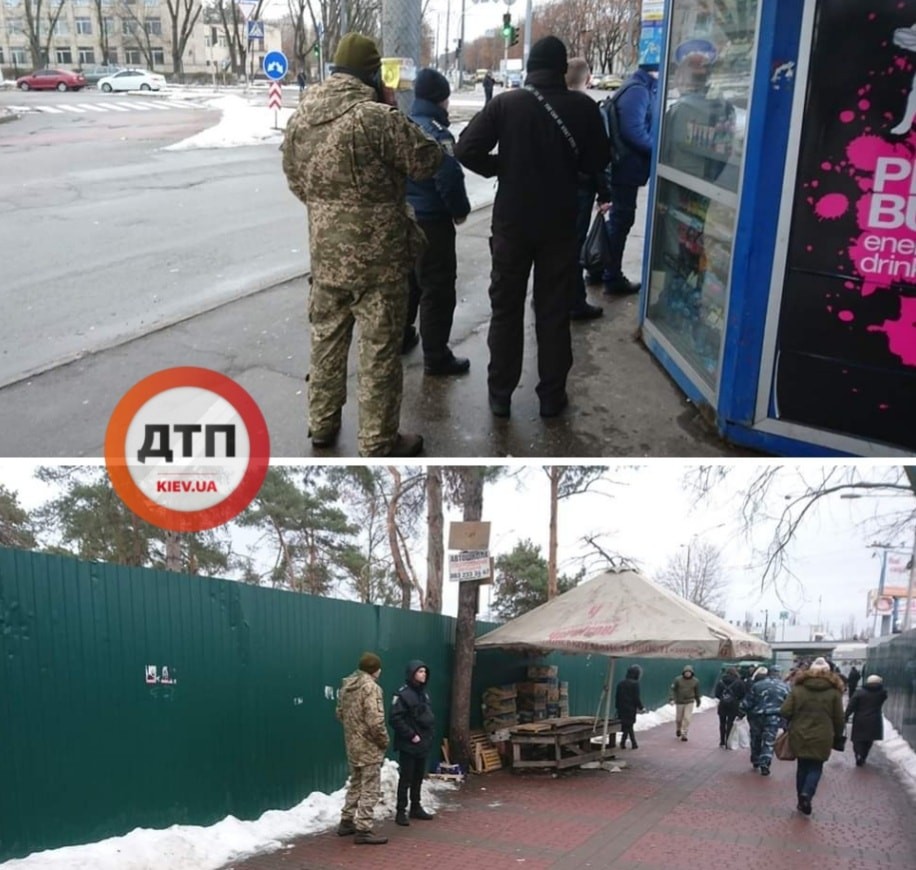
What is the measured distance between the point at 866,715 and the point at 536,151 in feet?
24.2

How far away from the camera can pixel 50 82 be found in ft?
193

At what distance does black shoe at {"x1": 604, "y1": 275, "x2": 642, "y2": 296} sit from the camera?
870 cm

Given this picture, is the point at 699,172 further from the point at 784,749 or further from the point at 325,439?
the point at 784,749

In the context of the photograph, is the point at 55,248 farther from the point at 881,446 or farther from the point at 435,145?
the point at 881,446

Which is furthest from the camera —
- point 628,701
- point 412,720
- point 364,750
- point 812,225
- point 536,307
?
point 628,701

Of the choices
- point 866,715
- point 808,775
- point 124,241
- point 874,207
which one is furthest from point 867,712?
point 124,241

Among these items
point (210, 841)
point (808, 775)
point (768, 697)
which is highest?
point (210, 841)

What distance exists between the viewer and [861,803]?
26.1ft

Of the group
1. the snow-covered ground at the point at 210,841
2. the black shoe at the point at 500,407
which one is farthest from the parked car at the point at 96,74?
the black shoe at the point at 500,407

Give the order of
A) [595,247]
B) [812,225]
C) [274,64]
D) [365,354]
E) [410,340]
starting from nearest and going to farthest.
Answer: [812,225], [365,354], [410,340], [595,247], [274,64]

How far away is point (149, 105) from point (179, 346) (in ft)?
127

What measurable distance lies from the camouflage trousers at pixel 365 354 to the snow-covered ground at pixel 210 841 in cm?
240

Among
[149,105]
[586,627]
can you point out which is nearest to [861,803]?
[586,627]

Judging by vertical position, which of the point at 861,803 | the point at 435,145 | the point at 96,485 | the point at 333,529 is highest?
the point at 435,145
